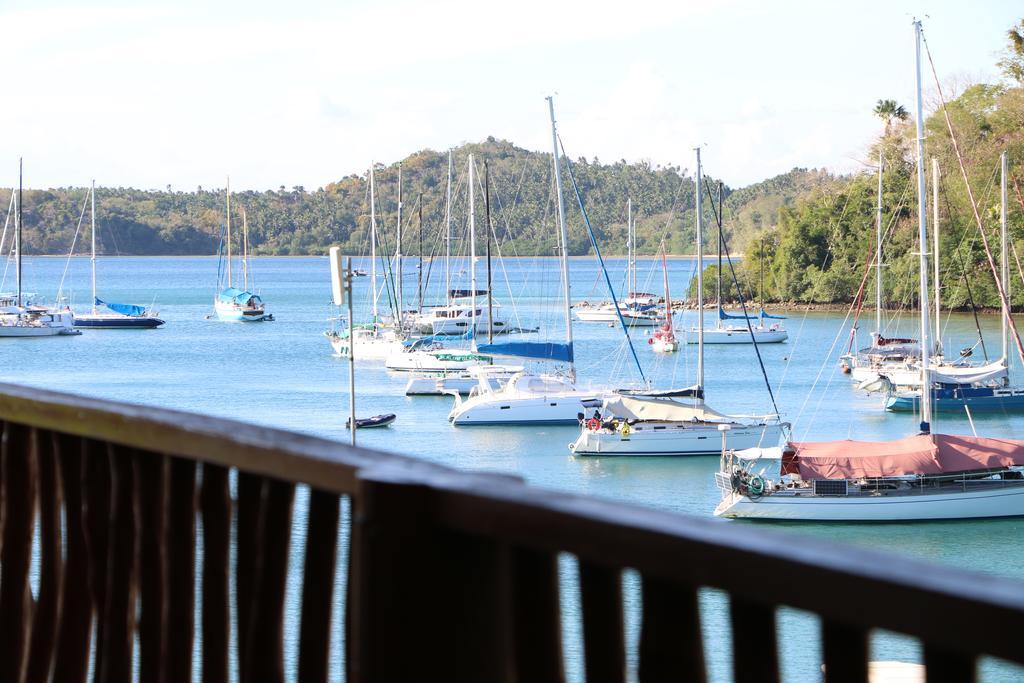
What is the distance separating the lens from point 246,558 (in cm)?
191

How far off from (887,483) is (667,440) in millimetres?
7692

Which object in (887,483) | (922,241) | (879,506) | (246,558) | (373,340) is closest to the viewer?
(246,558)

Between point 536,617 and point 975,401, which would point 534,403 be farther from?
point 536,617

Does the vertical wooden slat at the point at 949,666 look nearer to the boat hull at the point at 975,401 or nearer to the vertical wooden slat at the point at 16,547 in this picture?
the vertical wooden slat at the point at 16,547

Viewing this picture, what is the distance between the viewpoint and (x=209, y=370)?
2189 inches

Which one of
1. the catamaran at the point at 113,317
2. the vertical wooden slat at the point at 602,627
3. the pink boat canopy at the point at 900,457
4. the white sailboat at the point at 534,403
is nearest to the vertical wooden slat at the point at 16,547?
the vertical wooden slat at the point at 602,627

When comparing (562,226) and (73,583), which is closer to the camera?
(73,583)

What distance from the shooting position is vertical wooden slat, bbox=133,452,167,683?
2104 millimetres

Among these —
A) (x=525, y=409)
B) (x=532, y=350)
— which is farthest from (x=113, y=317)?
(x=525, y=409)

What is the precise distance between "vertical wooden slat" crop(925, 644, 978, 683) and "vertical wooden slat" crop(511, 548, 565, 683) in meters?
0.43

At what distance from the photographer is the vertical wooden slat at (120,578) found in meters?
2.18

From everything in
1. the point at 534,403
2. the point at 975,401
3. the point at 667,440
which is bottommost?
the point at 975,401

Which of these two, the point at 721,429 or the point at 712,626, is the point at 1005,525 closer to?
the point at 721,429

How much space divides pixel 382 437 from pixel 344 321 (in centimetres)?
4142
